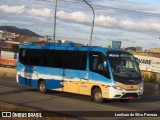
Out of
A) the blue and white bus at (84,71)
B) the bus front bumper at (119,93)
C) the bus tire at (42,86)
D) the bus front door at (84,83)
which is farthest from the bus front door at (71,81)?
the bus front bumper at (119,93)

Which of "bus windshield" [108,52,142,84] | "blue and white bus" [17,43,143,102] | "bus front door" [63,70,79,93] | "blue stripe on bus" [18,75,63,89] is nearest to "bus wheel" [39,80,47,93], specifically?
"blue and white bus" [17,43,143,102]

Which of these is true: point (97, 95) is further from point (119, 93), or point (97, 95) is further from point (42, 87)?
point (42, 87)

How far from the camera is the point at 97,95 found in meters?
19.7

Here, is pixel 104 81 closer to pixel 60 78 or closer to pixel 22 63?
pixel 60 78

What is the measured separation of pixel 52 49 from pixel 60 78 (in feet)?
6.46

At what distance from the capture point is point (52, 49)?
925 inches

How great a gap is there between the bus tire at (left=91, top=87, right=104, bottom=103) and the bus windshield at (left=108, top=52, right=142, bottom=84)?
1.16 metres

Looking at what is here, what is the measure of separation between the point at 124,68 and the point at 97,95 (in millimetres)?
1760

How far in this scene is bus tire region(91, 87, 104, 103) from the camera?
19.5 m

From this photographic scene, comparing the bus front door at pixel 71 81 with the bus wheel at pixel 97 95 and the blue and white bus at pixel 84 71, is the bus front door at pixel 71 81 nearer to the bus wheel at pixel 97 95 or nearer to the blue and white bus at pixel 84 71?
the blue and white bus at pixel 84 71

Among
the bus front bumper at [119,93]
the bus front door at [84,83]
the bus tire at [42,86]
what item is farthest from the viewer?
the bus tire at [42,86]

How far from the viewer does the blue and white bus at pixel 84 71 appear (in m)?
19.1

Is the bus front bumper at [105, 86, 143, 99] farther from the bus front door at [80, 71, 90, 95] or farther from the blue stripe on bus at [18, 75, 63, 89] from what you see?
the blue stripe on bus at [18, 75, 63, 89]

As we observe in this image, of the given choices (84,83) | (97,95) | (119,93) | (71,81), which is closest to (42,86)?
(71,81)
